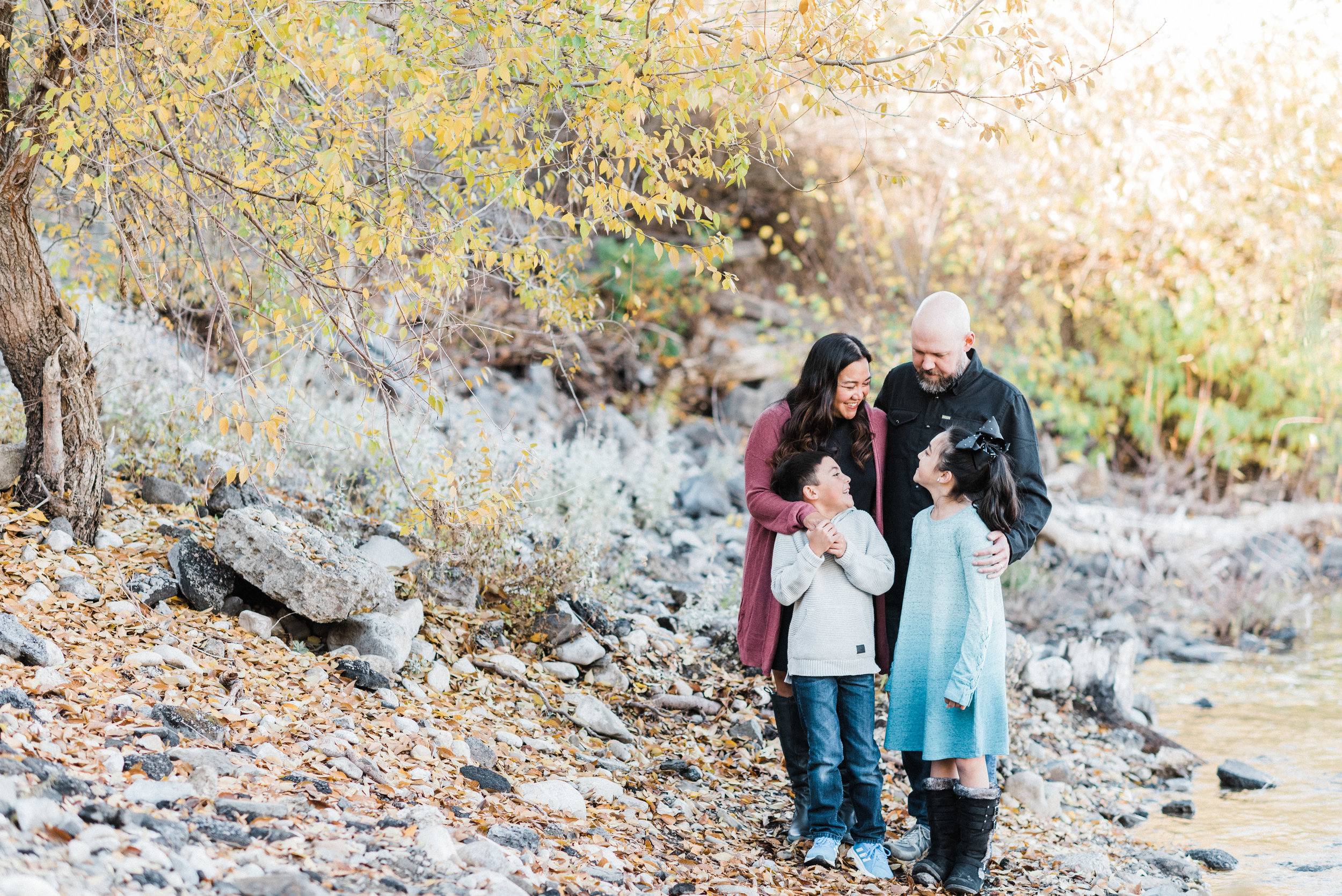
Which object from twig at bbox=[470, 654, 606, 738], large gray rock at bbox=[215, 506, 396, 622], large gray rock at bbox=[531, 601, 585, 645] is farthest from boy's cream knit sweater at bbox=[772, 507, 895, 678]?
large gray rock at bbox=[215, 506, 396, 622]

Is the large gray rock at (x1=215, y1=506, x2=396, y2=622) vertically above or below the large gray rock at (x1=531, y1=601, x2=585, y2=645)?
above

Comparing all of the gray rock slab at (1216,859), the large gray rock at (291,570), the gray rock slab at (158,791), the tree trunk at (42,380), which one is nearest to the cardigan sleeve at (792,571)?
the large gray rock at (291,570)

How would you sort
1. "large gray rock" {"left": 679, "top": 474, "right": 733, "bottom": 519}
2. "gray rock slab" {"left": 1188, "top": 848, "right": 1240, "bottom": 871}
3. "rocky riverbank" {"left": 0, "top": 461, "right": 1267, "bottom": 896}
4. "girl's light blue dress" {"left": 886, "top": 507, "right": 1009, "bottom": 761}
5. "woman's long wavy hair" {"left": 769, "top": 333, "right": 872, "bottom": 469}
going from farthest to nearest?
"large gray rock" {"left": 679, "top": 474, "right": 733, "bottom": 519} → "gray rock slab" {"left": 1188, "top": 848, "right": 1240, "bottom": 871} → "woman's long wavy hair" {"left": 769, "top": 333, "right": 872, "bottom": 469} → "girl's light blue dress" {"left": 886, "top": 507, "right": 1009, "bottom": 761} → "rocky riverbank" {"left": 0, "top": 461, "right": 1267, "bottom": 896}

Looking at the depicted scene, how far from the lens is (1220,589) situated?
8.79m

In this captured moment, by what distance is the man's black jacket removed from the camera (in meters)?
3.71

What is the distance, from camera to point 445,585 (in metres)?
5.02

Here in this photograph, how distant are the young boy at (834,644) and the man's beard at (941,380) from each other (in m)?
0.47

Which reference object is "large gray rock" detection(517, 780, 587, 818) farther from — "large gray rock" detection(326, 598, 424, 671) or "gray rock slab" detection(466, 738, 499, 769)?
"large gray rock" detection(326, 598, 424, 671)

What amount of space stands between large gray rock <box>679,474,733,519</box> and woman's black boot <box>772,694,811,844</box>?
475cm

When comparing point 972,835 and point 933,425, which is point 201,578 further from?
point 972,835

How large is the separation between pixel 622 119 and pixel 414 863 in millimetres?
2203

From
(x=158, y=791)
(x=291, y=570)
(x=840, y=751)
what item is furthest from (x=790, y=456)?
(x=158, y=791)

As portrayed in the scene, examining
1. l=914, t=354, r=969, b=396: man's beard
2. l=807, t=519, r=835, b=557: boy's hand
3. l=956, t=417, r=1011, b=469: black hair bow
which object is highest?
l=914, t=354, r=969, b=396: man's beard

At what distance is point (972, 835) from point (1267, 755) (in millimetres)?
3275
